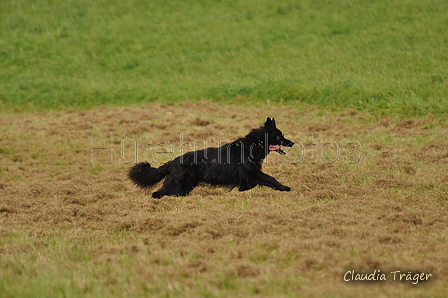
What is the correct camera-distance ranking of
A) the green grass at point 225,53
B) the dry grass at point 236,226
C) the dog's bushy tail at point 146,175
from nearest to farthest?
1. the dry grass at point 236,226
2. the dog's bushy tail at point 146,175
3. the green grass at point 225,53

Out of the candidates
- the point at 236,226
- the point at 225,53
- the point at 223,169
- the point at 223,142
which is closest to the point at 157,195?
the point at 223,169

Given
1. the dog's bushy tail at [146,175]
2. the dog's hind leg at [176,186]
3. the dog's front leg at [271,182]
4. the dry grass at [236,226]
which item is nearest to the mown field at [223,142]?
the dry grass at [236,226]

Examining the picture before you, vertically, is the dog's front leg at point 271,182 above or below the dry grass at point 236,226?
above

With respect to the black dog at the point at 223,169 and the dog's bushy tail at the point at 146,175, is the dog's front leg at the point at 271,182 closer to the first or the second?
the black dog at the point at 223,169

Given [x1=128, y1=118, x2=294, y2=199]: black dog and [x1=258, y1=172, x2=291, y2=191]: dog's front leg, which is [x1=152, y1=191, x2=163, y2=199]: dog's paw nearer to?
[x1=128, y1=118, x2=294, y2=199]: black dog

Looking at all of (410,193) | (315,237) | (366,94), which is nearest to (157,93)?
(366,94)

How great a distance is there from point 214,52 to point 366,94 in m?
11.1

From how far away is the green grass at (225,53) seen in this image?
71.3ft

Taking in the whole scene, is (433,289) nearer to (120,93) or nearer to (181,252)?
(181,252)

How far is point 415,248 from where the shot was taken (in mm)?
6234

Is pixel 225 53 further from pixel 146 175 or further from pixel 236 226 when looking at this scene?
pixel 236 226

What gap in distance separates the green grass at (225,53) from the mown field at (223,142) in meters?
0.13

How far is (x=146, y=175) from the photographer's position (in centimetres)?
1020

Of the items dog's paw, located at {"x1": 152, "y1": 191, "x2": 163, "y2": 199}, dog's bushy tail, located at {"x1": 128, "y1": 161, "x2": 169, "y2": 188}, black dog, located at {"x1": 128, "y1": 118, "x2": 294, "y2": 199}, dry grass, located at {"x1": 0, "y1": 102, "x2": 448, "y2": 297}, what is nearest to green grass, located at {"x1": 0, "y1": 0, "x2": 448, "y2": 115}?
dry grass, located at {"x1": 0, "y1": 102, "x2": 448, "y2": 297}
